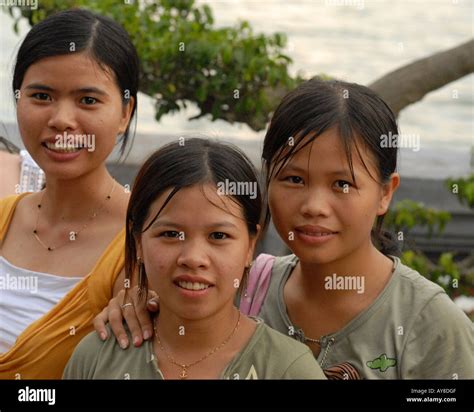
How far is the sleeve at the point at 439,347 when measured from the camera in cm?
203

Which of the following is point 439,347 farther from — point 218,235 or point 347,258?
point 218,235

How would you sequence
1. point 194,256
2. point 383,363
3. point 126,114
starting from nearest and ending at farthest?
1. point 194,256
2. point 383,363
3. point 126,114

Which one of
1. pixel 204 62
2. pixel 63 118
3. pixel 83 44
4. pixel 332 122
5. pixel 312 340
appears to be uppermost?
pixel 204 62

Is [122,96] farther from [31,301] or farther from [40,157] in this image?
[31,301]

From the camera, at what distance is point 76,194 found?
241 cm

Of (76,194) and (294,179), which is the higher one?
(76,194)

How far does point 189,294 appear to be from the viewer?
1957 millimetres

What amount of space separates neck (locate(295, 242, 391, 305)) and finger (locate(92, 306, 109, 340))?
39cm

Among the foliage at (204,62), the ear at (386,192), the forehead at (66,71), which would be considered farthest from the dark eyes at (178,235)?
the foliage at (204,62)

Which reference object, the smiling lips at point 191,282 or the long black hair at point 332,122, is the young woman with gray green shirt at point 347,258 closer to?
the long black hair at point 332,122

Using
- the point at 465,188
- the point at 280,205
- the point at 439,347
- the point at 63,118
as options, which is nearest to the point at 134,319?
the point at 280,205

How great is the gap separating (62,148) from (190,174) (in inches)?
15.1
